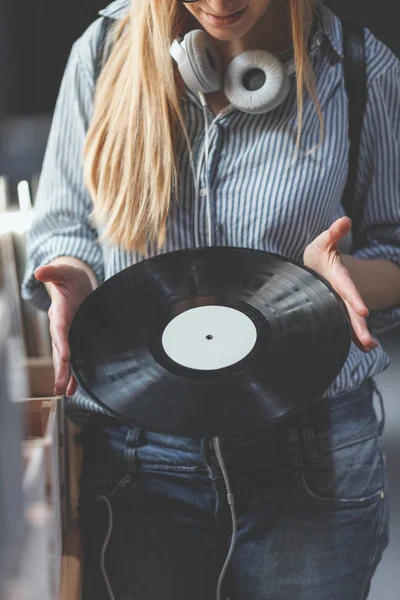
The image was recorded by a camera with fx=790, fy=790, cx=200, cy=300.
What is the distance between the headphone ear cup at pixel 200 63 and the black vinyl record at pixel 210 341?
18 centimetres

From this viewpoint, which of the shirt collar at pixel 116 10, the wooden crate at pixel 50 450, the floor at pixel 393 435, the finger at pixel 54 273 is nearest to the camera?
the wooden crate at pixel 50 450

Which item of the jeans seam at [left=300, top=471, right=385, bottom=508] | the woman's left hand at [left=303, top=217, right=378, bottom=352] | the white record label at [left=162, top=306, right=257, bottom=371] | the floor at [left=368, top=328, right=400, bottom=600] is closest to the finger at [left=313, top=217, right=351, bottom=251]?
the woman's left hand at [left=303, top=217, right=378, bottom=352]

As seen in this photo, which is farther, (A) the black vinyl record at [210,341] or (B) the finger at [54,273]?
(B) the finger at [54,273]

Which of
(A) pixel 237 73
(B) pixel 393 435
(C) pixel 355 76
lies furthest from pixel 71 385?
(B) pixel 393 435

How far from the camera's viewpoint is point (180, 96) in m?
0.84

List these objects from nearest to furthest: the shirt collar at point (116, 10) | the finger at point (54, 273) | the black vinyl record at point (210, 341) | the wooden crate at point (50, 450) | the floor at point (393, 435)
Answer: the wooden crate at point (50, 450), the black vinyl record at point (210, 341), the finger at point (54, 273), the shirt collar at point (116, 10), the floor at point (393, 435)

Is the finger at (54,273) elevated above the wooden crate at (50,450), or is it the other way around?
the finger at (54,273)

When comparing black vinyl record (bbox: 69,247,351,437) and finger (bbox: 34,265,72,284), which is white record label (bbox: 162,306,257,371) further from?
finger (bbox: 34,265,72,284)

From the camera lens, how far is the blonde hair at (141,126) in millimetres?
811

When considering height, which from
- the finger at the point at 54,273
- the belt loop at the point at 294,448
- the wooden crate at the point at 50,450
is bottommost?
the belt loop at the point at 294,448

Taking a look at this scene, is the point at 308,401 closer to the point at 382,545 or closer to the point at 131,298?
the point at 131,298

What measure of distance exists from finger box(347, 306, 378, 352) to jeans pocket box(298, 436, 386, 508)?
0.53 feet

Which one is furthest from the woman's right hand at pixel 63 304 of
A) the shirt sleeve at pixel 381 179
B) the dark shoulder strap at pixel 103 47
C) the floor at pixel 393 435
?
the floor at pixel 393 435

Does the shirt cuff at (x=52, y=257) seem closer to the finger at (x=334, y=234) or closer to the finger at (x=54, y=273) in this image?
the finger at (x=54, y=273)
